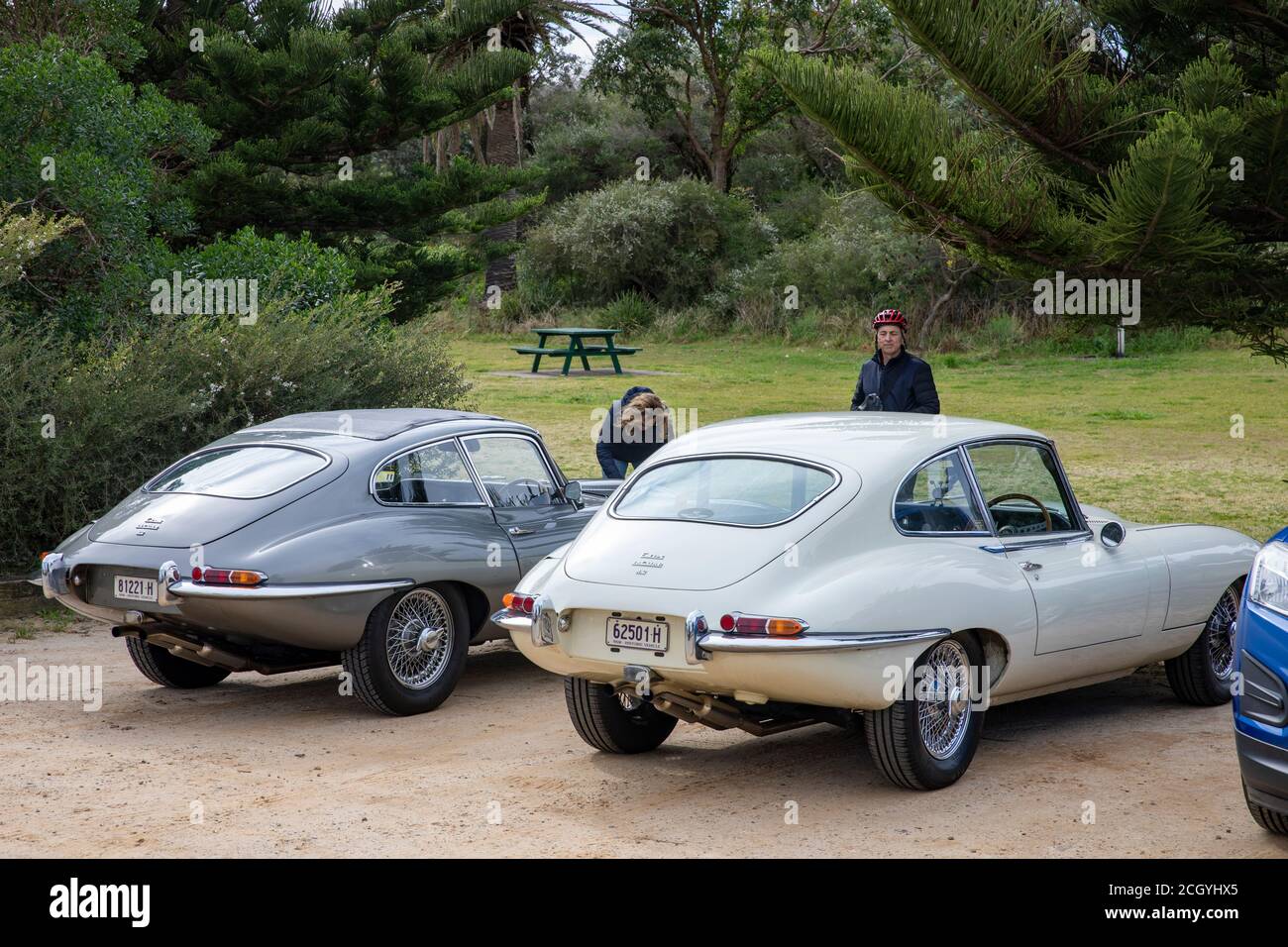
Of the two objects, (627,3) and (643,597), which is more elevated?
(627,3)

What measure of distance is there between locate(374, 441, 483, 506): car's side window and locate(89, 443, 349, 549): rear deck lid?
0.98 ft

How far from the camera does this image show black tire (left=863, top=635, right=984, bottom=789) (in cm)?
595

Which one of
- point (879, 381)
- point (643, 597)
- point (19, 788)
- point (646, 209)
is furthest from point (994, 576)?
point (646, 209)

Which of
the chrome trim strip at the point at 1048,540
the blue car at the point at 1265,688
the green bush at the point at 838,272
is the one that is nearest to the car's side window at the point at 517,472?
the chrome trim strip at the point at 1048,540

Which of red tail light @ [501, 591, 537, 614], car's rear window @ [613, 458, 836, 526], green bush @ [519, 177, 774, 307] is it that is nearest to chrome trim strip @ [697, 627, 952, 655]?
car's rear window @ [613, 458, 836, 526]

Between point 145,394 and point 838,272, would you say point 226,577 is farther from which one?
point 838,272

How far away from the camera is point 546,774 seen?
6.62 m

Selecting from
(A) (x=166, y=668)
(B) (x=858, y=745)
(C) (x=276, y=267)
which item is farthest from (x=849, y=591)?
(C) (x=276, y=267)

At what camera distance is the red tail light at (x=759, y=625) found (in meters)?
5.67

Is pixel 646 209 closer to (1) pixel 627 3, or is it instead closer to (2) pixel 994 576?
(1) pixel 627 3

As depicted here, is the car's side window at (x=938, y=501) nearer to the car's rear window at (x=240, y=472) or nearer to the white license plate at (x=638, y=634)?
the white license plate at (x=638, y=634)

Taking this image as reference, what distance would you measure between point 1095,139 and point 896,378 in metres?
2.32

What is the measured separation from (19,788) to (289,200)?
15649 millimetres

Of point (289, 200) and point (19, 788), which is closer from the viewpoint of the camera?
point (19, 788)
